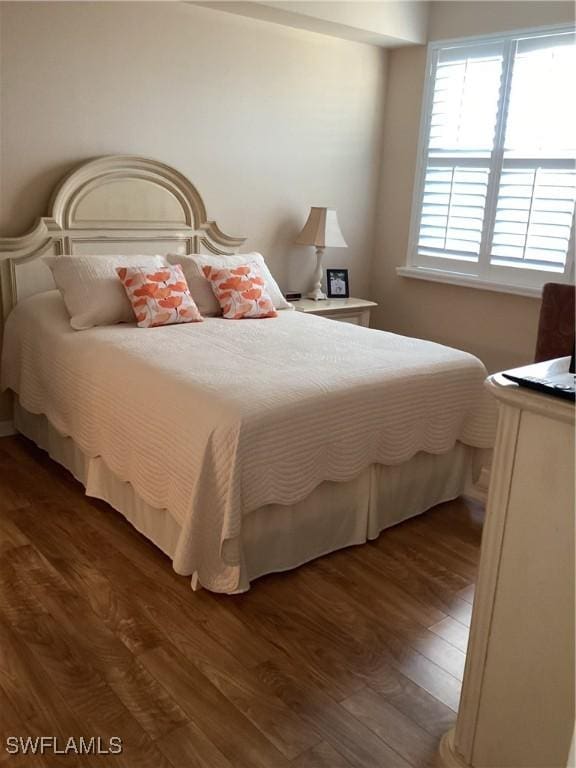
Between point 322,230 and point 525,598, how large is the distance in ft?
10.6

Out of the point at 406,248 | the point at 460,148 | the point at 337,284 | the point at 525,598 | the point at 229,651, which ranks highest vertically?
the point at 460,148

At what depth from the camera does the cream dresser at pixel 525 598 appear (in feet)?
4.30

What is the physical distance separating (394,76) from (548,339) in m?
2.61

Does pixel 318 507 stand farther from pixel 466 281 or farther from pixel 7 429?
pixel 466 281

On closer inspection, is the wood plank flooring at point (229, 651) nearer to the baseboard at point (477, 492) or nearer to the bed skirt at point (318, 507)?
the bed skirt at point (318, 507)

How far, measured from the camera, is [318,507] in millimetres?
2451

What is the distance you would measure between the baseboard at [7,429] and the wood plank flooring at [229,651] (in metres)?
0.93

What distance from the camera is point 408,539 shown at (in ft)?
8.86

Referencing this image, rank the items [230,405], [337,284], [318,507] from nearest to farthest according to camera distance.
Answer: [230,405]
[318,507]
[337,284]

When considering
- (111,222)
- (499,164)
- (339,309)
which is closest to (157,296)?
(111,222)

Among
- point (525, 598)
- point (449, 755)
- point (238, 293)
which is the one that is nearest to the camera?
point (525, 598)

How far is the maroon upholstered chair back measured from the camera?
9.76 feet

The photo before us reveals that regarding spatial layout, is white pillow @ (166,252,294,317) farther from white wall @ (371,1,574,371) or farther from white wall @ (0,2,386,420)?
white wall @ (371,1,574,371)

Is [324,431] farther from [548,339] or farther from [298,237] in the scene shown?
[298,237]
